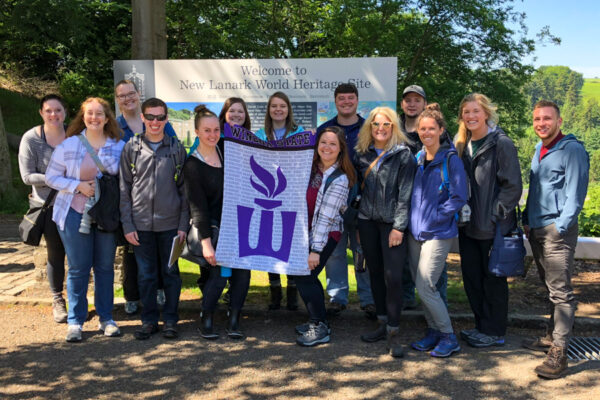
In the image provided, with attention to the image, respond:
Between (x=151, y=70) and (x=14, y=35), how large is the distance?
16017mm

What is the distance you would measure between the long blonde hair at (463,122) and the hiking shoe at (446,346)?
165 cm

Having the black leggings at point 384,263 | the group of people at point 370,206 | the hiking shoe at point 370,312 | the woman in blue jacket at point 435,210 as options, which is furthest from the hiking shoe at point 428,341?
the hiking shoe at point 370,312

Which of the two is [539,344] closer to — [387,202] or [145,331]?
[387,202]

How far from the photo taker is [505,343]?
4.85 m

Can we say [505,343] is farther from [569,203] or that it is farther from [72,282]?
[72,282]

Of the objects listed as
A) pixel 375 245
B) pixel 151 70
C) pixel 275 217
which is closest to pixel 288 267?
pixel 275 217

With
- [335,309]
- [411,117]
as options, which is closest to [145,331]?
[335,309]

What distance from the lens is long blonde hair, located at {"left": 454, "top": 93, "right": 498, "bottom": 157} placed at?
4527 mm

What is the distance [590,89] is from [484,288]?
145 m

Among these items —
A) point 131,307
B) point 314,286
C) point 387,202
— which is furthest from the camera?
point 131,307

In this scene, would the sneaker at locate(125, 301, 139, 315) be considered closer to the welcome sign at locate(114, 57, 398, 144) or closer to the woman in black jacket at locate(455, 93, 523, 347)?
the welcome sign at locate(114, 57, 398, 144)

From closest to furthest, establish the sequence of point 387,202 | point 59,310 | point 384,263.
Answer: point 387,202 < point 384,263 < point 59,310

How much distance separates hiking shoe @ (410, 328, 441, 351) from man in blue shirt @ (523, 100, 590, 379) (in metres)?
0.88

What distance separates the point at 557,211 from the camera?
4.29 m
